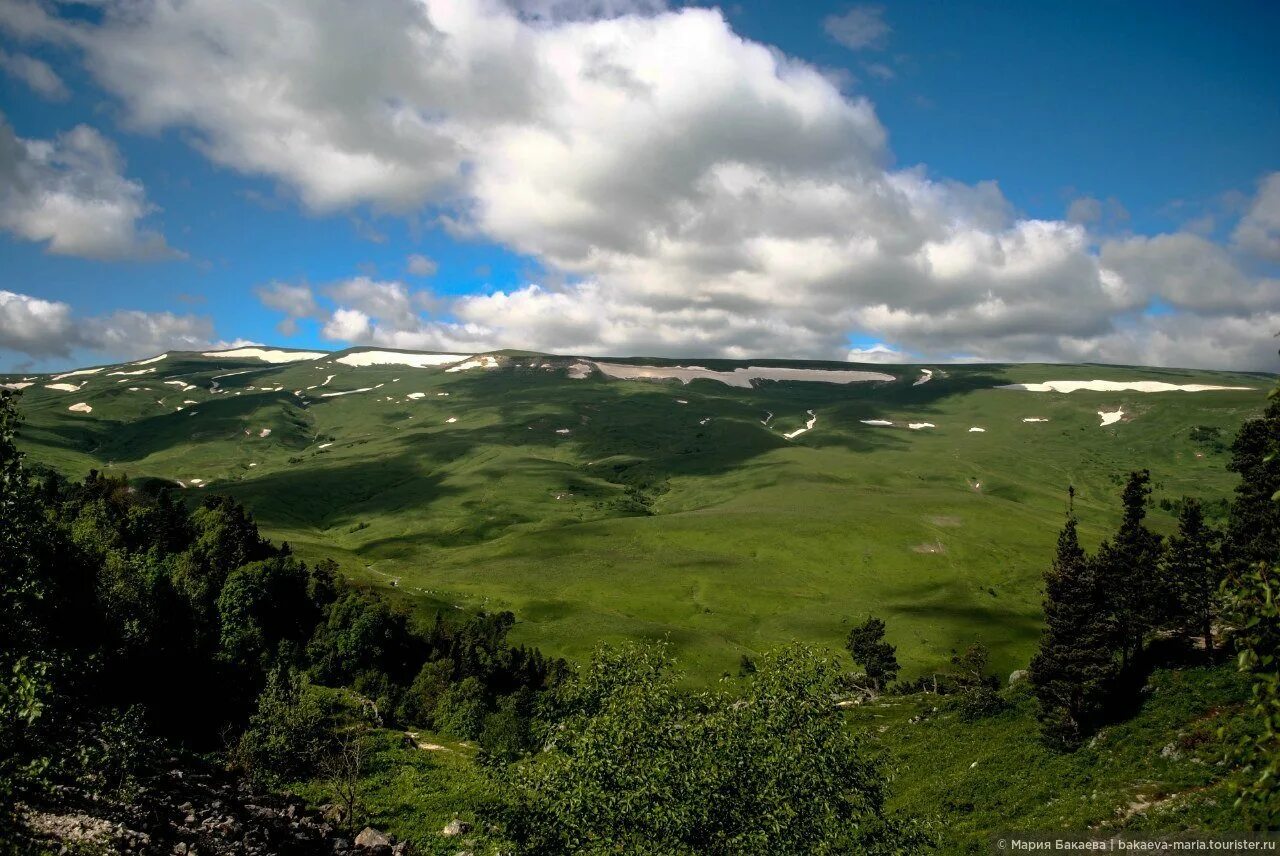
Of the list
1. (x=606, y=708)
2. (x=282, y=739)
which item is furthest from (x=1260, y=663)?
(x=282, y=739)

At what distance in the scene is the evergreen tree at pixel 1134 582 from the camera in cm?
6681

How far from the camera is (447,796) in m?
55.0

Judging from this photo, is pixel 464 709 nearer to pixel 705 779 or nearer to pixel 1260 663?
pixel 705 779

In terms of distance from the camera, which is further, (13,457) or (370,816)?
(370,816)

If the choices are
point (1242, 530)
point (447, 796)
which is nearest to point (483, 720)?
point (447, 796)

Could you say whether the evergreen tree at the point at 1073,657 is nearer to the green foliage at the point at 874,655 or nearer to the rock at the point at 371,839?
the rock at the point at 371,839

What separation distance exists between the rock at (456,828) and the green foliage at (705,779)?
22.6 metres

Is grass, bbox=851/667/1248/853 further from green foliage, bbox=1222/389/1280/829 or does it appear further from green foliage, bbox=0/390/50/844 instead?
green foliage, bbox=0/390/50/844

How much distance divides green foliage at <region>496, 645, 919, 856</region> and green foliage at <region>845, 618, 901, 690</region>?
95815mm

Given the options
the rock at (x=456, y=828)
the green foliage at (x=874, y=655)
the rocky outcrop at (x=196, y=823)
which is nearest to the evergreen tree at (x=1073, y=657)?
the rock at (x=456, y=828)

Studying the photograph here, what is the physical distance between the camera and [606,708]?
102 ft

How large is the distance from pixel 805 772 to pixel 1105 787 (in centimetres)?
3058

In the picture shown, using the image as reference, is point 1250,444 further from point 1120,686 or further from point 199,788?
point 199,788

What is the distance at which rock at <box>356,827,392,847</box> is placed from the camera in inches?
1813
